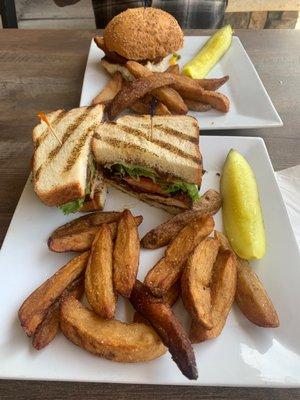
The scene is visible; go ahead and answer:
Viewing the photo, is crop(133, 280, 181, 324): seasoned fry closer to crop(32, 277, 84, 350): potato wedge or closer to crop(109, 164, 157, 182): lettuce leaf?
crop(32, 277, 84, 350): potato wedge

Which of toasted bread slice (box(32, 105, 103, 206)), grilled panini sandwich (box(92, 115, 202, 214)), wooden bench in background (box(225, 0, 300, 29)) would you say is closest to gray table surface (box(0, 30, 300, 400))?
toasted bread slice (box(32, 105, 103, 206))

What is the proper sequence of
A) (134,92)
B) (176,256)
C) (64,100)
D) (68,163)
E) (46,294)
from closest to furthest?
(46,294) < (176,256) < (68,163) < (134,92) < (64,100)

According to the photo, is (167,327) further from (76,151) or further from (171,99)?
(171,99)

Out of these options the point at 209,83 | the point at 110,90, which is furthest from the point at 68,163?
the point at 209,83

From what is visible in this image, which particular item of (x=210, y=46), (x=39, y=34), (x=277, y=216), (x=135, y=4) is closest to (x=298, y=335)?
(x=277, y=216)

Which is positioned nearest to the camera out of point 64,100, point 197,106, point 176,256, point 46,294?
point 46,294

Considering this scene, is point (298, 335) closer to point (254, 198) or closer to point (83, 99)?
point (254, 198)
